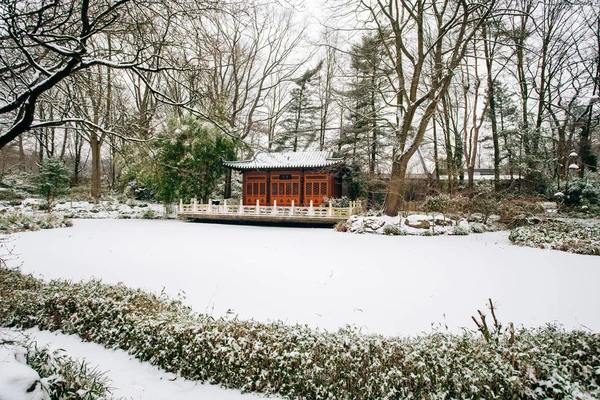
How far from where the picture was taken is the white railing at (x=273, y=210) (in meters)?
16.4

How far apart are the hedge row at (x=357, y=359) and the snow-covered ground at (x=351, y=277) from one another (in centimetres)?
93

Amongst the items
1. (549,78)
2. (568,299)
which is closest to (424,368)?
(568,299)

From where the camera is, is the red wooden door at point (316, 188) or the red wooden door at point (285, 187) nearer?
the red wooden door at point (316, 188)

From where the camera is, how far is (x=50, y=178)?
18.4 m

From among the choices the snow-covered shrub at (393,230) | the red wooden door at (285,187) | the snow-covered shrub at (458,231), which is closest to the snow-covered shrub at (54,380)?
the snow-covered shrub at (393,230)

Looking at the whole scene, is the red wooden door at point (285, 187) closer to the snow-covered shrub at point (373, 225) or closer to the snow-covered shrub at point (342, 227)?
the snow-covered shrub at point (342, 227)

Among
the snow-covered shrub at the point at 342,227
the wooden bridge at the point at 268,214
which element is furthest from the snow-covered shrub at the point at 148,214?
the snow-covered shrub at the point at 342,227

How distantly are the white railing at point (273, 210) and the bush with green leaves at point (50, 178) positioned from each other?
7.27 meters

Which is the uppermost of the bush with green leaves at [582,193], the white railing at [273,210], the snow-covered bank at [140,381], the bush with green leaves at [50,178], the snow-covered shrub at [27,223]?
the bush with green leaves at [50,178]

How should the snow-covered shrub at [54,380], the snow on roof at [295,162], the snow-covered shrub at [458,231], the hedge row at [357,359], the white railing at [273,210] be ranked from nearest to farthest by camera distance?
the snow-covered shrub at [54,380] → the hedge row at [357,359] → the snow-covered shrub at [458,231] → the white railing at [273,210] → the snow on roof at [295,162]

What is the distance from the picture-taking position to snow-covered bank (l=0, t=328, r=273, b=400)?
2775 mm

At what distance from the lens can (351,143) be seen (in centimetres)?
2092

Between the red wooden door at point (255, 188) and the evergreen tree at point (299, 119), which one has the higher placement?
the evergreen tree at point (299, 119)

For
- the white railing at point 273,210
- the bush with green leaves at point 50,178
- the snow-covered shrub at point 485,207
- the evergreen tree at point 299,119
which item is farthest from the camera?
the evergreen tree at point 299,119
